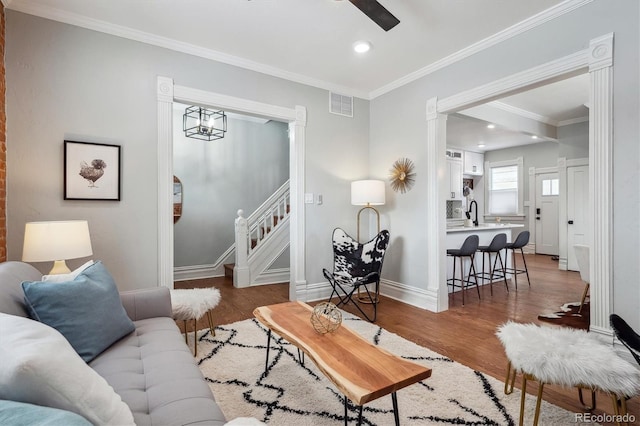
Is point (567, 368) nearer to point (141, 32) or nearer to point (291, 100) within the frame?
point (291, 100)

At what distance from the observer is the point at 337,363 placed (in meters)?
1.54

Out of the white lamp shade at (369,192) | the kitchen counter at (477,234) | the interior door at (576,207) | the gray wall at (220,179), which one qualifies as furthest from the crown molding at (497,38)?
the interior door at (576,207)

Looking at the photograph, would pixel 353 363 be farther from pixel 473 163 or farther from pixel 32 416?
pixel 473 163

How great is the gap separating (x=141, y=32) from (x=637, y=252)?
15.0 feet

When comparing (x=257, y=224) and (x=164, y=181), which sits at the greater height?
(x=164, y=181)

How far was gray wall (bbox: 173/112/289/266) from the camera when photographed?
5.59m

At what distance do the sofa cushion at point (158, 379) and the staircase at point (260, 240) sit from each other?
3.07 metres

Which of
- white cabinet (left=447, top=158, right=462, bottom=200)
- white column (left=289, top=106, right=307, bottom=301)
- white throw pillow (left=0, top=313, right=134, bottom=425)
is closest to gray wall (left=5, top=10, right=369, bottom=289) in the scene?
white column (left=289, top=106, right=307, bottom=301)

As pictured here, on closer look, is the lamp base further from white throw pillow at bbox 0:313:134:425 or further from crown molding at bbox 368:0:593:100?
crown molding at bbox 368:0:593:100

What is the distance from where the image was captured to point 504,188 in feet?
29.7

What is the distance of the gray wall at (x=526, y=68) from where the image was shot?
2.31 m

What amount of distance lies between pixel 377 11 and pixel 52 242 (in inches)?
108

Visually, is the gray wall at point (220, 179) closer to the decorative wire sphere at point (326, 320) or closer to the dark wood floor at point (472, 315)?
the dark wood floor at point (472, 315)

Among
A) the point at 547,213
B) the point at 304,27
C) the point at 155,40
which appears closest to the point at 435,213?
the point at 304,27
